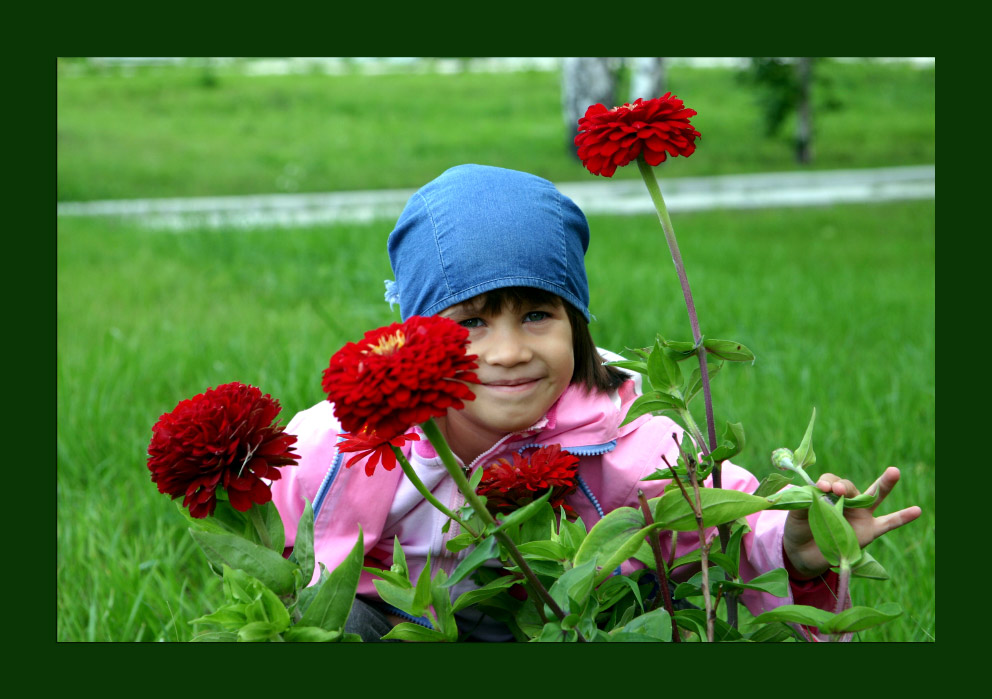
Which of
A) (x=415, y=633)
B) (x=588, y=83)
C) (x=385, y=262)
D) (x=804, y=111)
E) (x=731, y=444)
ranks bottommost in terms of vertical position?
(x=415, y=633)

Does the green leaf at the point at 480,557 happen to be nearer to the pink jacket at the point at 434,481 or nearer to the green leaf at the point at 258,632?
the green leaf at the point at 258,632

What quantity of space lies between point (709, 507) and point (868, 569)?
0.76 ft

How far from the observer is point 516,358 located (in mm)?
1361

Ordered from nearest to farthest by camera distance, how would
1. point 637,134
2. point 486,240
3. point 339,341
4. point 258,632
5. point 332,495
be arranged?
point 258,632
point 637,134
point 486,240
point 332,495
point 339,341

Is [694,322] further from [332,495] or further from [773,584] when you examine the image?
[332,495]

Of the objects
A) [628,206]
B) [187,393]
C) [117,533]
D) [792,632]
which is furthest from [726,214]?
[792,632]

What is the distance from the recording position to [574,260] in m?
1.47

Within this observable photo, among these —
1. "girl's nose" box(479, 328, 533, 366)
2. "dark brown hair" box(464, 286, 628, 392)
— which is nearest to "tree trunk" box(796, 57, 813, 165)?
"dark brown hair" box(464, 286, 628, 392)

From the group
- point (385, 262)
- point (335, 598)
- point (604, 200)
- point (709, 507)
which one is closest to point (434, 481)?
point (335, 598)

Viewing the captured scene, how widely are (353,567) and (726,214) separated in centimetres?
591

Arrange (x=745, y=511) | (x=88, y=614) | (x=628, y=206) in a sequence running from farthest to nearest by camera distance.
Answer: (x=628, y=206)
(x=88, y=614)
(x=745, y=511)

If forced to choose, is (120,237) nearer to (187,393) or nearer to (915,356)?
(187,393)

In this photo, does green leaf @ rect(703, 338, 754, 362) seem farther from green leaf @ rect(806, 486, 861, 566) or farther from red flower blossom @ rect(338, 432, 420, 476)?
red flower blossom @ rect(338, 432, 420, 476)

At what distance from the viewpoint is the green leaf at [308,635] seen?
965mm
